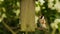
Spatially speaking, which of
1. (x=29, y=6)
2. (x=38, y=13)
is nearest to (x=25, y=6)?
(x=29, y=6)

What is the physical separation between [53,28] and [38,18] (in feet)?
0.27

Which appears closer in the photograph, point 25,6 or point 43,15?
point 25,6

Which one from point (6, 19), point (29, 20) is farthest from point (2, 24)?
point (29, 20)

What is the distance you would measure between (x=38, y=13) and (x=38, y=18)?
0.02 metres

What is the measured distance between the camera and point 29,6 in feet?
1.96

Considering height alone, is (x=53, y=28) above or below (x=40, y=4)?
below

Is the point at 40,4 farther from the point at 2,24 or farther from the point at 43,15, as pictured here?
the point at 2,24

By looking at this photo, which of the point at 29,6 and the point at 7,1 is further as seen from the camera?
the point at 7,1

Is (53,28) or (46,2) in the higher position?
(46,2)

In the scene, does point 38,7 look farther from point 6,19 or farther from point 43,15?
point 6,19

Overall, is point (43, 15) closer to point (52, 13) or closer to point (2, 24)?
point (52, 13)

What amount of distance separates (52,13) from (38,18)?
7 cm

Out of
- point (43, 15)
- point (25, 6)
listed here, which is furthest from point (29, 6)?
point (43, 15)

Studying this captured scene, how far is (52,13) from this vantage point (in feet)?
2.23
